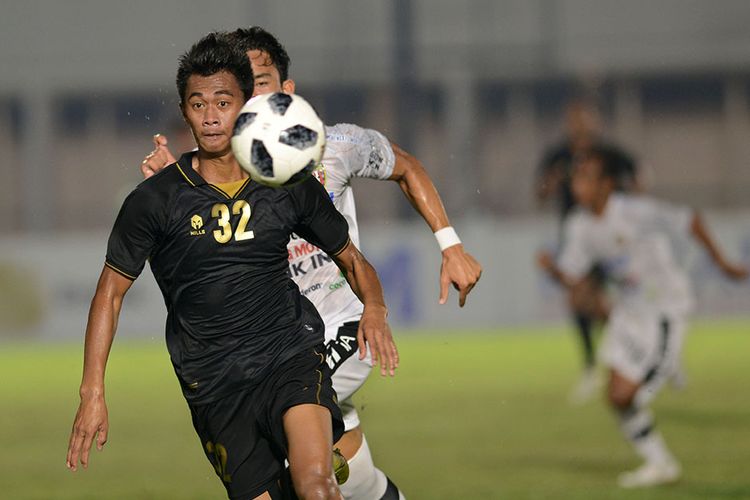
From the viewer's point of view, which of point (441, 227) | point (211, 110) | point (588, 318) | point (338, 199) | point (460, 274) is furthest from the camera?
point (588, 318)

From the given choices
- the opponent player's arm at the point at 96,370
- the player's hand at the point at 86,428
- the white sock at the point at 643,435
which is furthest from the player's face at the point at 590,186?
the player's hand at the point at 86,428

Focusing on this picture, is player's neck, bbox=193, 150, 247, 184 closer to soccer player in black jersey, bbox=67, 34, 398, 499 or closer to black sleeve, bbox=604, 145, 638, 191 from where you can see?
soccer player in black jersey, bbox=67, 34, 398, 499

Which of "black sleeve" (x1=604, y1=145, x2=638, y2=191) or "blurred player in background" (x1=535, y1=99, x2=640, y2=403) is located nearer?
"black sleeve" (x1=604, y1=145, x2=638, y2=191)

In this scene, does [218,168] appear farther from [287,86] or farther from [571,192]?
[571,192]

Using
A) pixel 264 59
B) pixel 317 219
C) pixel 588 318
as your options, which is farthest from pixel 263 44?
pixel 588 318

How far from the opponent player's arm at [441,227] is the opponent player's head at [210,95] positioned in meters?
1.04

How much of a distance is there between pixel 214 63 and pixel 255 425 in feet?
4.16

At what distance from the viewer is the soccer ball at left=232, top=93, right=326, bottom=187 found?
4812mm

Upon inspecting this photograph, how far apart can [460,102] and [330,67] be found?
2.11 metres

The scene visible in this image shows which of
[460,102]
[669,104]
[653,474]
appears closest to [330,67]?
[460,102]

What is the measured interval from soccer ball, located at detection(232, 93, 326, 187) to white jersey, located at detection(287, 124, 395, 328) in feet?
3.60

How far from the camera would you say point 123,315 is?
20.0m

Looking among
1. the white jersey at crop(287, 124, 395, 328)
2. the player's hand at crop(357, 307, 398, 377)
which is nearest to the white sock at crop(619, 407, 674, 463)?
the white jersey at crop(287, 124, 395, 328)

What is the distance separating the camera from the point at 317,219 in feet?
17.0
